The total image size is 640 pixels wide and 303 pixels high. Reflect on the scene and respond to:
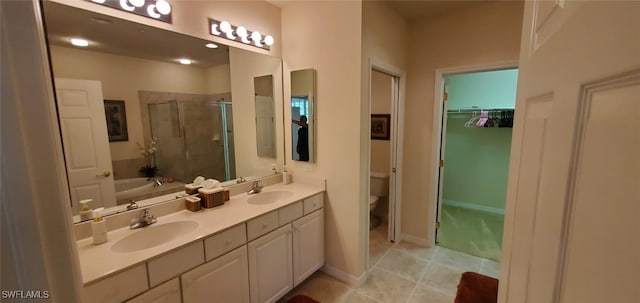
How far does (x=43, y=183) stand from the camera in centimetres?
38

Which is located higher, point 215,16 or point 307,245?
point 215,16

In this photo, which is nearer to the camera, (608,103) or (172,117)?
(608,103)

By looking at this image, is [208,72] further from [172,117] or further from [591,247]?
[591,247]

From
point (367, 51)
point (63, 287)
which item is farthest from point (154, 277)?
point (367, 51)

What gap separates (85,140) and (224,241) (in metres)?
1.02

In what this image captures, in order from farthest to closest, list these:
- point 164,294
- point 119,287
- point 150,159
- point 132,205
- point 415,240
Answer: point 415,240, point 150,159, point 132,205, point 164,294, point 119,287

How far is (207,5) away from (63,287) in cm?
217

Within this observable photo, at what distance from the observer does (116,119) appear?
5.31 ft

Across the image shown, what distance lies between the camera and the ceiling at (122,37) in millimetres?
1395

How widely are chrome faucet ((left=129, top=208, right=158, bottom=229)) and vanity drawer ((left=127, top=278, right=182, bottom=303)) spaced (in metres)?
0.48

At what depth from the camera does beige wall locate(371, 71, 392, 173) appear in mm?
3619

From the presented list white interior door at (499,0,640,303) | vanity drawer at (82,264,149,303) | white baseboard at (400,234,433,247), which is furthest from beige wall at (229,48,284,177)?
white interior door at (499,0,640,303)

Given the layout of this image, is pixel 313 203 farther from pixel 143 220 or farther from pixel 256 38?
pixel 256 38

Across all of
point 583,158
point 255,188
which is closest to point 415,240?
point 255,188
